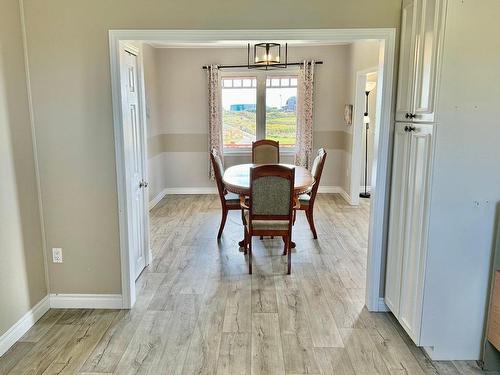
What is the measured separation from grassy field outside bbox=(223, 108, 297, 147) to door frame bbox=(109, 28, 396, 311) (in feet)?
13.5

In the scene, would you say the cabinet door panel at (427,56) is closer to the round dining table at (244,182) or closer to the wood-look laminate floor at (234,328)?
the wood-look laminate floor at (234,328)

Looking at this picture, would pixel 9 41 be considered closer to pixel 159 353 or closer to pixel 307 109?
pixel 159 353

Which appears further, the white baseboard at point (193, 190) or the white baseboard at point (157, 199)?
the white baseboard at point (193, 190)

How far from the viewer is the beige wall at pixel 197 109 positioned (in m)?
6.65

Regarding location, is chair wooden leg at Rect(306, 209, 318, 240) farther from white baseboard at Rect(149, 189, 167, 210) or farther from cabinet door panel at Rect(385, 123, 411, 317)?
white baseboard at Rect(149, 189, 167, 210)

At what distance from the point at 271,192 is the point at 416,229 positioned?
150 centimetres

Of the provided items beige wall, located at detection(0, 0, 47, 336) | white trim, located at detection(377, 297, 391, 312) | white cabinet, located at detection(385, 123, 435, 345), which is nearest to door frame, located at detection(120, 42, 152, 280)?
beige wall, located at detection(0, 0, 47, 336)

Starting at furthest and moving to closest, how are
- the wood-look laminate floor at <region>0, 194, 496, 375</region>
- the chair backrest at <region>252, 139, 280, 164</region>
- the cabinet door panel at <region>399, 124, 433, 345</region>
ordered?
the chair backrest at <region>252, 139, 280, 164</region> < the wood-look laminate floor at <region>0, 194, 496, 375</region> < the cabinet door panel at <region>399, 124, 433, 345</region>

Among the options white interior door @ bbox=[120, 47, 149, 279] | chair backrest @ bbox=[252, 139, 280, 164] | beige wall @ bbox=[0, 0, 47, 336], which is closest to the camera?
beige wall @ bbox=[0, 0, 47, 336]

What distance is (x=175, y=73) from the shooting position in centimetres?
674

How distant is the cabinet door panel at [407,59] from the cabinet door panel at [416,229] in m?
0.23

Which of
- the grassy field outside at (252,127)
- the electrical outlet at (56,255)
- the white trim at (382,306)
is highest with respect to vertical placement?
the grassy field outside at (252,127)

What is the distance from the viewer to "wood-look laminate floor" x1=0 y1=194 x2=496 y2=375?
7.91ft

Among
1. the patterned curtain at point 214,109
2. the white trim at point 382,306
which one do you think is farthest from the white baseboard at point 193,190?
the white trim at point 382,306
